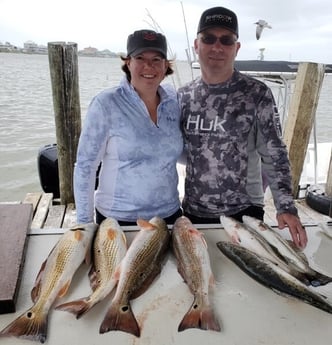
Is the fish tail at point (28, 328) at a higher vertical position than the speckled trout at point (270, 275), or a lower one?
lower

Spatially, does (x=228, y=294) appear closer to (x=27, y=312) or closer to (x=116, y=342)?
(x=116, y=342)

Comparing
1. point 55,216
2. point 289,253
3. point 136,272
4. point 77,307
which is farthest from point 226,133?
point 55,216

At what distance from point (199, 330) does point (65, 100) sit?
378cm

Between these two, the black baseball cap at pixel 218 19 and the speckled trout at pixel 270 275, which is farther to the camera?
the black baseball cap at pixel 218 19

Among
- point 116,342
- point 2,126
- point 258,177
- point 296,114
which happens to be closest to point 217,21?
point 258,177

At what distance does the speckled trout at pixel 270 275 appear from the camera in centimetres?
138

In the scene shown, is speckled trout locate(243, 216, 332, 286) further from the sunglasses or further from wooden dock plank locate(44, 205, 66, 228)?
wooden dock plank locate(44, 205, 66, 228)

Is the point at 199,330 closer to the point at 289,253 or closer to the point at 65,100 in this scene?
the point at 289,253

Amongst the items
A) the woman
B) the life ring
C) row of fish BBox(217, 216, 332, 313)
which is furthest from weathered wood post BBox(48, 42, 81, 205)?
the life ring

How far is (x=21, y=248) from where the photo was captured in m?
1.64

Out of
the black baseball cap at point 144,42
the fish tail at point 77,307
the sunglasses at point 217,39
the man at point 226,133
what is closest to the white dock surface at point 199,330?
the fish tail at point 77,307

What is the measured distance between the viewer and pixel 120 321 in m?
1.26

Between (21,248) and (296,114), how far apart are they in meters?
4.08

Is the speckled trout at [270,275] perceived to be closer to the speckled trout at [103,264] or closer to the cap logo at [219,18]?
the speckled trout at [103,264]
